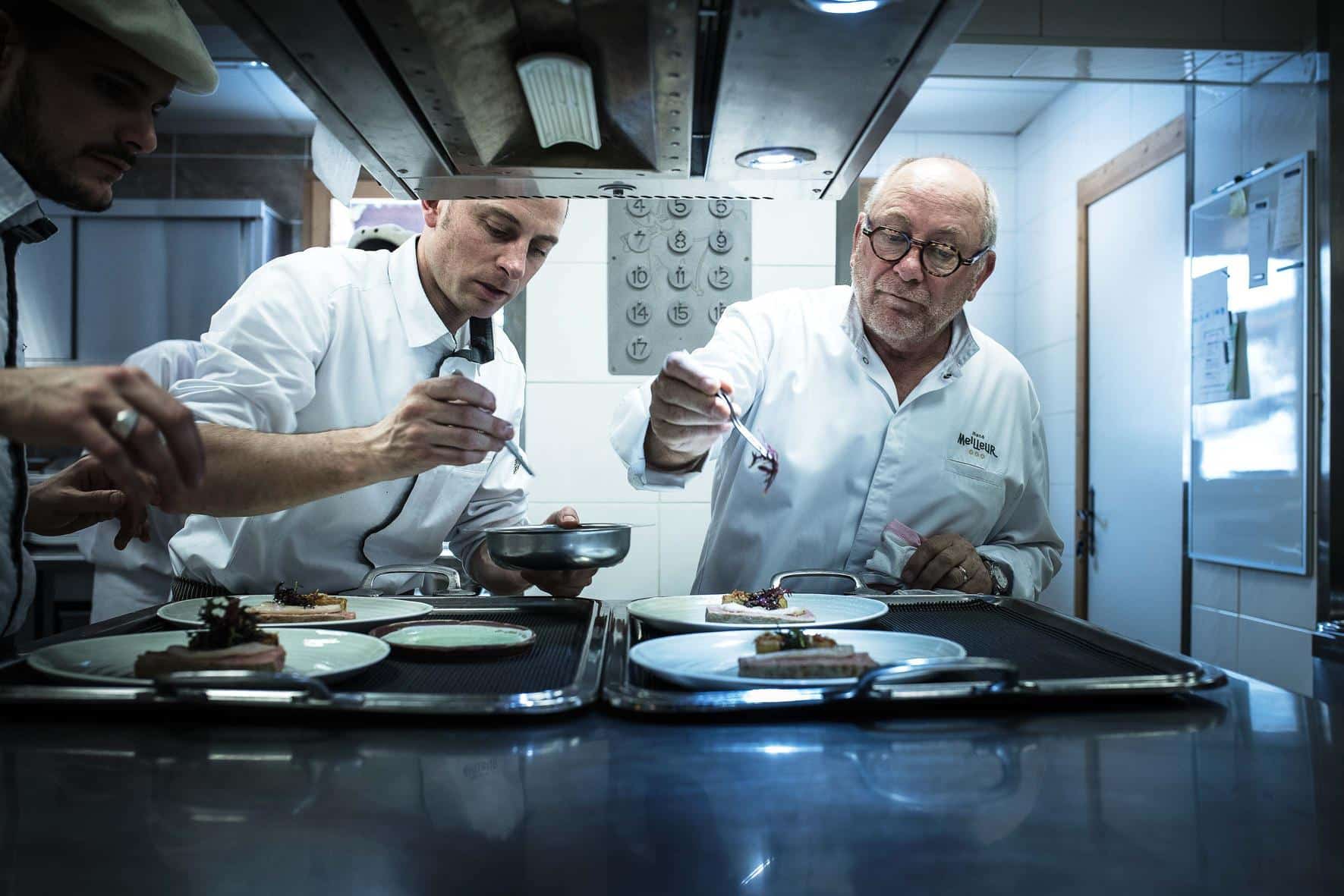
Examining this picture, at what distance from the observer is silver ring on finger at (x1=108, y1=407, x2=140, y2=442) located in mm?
759

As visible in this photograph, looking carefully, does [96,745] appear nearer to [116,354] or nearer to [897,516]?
[897,516]

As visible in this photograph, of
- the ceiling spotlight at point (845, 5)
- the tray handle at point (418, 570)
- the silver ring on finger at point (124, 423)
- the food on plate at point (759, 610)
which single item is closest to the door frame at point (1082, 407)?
the food on plate at point (759, 610)

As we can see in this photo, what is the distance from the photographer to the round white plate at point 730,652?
2.87 feet

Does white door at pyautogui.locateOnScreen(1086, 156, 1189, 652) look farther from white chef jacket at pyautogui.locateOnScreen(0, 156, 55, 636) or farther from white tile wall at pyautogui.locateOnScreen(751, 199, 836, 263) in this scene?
white chef jacket at pyautogui.locateOnScreen(0, 156, 55, 636)

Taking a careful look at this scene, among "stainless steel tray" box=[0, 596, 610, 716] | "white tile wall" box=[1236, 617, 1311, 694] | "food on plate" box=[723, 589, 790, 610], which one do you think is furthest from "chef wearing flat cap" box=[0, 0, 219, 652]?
"white tile wall" box=[1236, 617, 1311, 694]

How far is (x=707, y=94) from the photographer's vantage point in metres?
1.15

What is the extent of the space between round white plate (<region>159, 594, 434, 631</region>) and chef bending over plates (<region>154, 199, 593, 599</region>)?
202mm

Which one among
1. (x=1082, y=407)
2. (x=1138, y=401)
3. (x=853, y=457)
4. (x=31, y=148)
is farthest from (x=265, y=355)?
(x=1082, y=407)

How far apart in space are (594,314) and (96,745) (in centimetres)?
306

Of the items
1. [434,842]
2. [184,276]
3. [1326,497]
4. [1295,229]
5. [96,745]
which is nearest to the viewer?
[434,842]

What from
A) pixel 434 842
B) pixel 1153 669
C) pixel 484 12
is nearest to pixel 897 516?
pixel 1153 669

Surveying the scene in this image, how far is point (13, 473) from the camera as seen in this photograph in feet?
4.12

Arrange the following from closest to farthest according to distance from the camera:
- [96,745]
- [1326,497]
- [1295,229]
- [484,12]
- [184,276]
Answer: [96,745], [484,12], [1326,497], [1295,229], [184,276]

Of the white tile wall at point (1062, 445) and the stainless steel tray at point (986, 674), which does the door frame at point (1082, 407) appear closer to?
the white tile wall at point (1062, 445)
